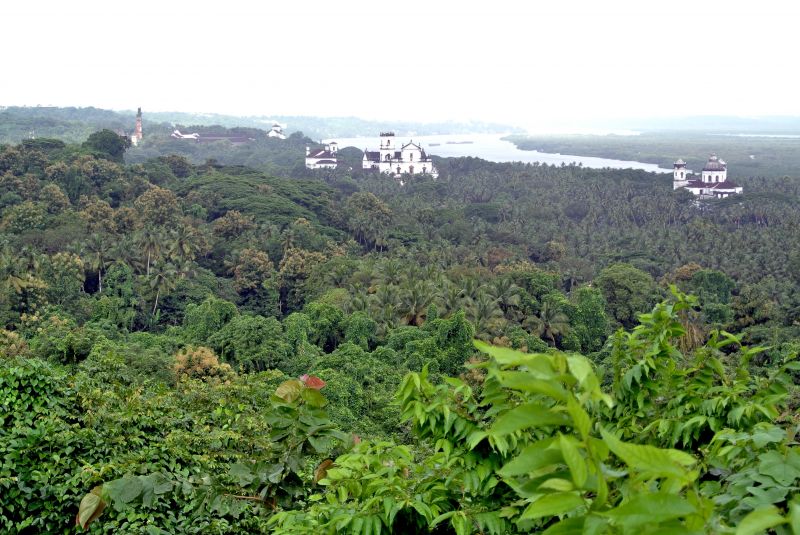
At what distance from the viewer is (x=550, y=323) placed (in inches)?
1222

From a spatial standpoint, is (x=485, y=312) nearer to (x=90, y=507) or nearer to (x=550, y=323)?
(x=550, y=323)

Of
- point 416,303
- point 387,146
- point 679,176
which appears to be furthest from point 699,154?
point 416,303

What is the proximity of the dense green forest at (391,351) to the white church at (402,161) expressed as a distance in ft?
10.5

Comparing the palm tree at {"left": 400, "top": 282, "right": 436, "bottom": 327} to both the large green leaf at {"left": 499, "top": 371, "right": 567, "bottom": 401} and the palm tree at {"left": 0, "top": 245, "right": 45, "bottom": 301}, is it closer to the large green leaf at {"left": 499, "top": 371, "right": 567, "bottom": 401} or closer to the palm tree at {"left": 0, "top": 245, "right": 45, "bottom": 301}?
the palm tree at {"left": 0, "top": 245, "right": 45, "bottom": 301}

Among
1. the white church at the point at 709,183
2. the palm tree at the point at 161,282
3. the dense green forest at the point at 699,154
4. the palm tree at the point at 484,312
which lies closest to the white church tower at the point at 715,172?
Result: the white church at the point at 709,183

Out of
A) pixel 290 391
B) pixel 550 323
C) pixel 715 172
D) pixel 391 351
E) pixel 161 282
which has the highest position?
pixel 290 391

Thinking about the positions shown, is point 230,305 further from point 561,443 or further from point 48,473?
point 561,443

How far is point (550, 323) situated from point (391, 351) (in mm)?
8688

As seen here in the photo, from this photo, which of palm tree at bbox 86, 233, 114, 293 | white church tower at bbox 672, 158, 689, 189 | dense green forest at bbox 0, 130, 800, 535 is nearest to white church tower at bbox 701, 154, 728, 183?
white church tower at bbox 672, 158, 689, 189

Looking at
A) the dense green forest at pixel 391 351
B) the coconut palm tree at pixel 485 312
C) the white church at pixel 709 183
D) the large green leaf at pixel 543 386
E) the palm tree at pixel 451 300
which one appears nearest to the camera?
the large green leaf at pixel 543 386

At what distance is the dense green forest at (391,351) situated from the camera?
8.00 ft

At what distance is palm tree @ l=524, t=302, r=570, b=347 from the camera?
101 ft

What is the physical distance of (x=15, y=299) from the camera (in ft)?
96.2

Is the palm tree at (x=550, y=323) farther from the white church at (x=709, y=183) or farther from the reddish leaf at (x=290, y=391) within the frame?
the white church at (x=709, y=183)
